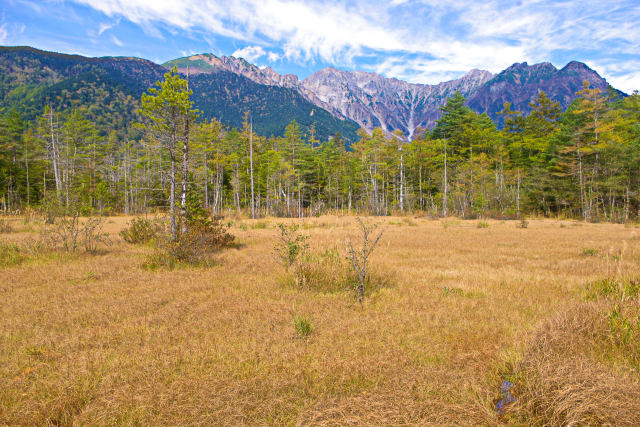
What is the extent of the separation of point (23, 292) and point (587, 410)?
28.6 ft

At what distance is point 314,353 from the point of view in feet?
11.1

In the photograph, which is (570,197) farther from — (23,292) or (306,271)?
(23,292)

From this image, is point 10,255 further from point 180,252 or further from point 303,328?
point 303,328

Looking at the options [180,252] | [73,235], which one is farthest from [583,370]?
[73,235]

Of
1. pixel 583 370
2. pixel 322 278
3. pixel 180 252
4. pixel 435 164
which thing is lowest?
pixel 322 278

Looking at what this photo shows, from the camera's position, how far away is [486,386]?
2.77 metres

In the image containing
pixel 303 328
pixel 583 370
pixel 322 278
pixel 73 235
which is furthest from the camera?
pixel 73 235

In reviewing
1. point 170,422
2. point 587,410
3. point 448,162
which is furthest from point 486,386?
point 448,162

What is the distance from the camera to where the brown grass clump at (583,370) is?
6.84ft

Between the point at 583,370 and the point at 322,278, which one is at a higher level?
the point at 583,370

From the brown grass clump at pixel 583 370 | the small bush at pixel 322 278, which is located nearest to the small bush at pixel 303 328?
the small bush at pixel 322 278

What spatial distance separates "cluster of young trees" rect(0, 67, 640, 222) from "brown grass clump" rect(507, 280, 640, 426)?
→ 20348 millimetres

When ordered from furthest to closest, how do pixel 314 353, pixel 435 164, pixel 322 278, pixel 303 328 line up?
pixel 435 164
pixel 322 278
pixel 303 328
pixel 314 353

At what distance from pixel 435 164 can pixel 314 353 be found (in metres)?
43.2
